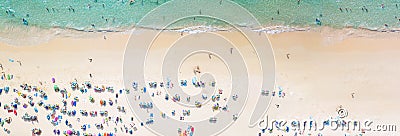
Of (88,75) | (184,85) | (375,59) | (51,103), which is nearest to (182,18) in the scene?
(184,85)

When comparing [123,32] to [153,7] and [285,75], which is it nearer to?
[153,7]

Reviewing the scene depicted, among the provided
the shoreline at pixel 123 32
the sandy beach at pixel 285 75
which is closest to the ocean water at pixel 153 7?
the shoreline at pixel 123 32

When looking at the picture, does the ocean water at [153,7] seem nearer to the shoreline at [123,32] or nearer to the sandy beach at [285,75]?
the shoreline at [123,32]

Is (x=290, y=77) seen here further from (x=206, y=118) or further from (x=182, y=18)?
(x=182, y=18)

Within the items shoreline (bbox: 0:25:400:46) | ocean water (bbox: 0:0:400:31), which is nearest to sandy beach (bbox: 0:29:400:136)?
shoreline (bbox: 0:25:400:46)

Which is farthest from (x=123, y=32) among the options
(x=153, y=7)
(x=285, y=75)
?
(x=285, y=75)

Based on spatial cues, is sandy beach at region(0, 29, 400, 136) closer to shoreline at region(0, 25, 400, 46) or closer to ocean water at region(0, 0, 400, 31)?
shoreline at region(0, 25, 400, 46)
